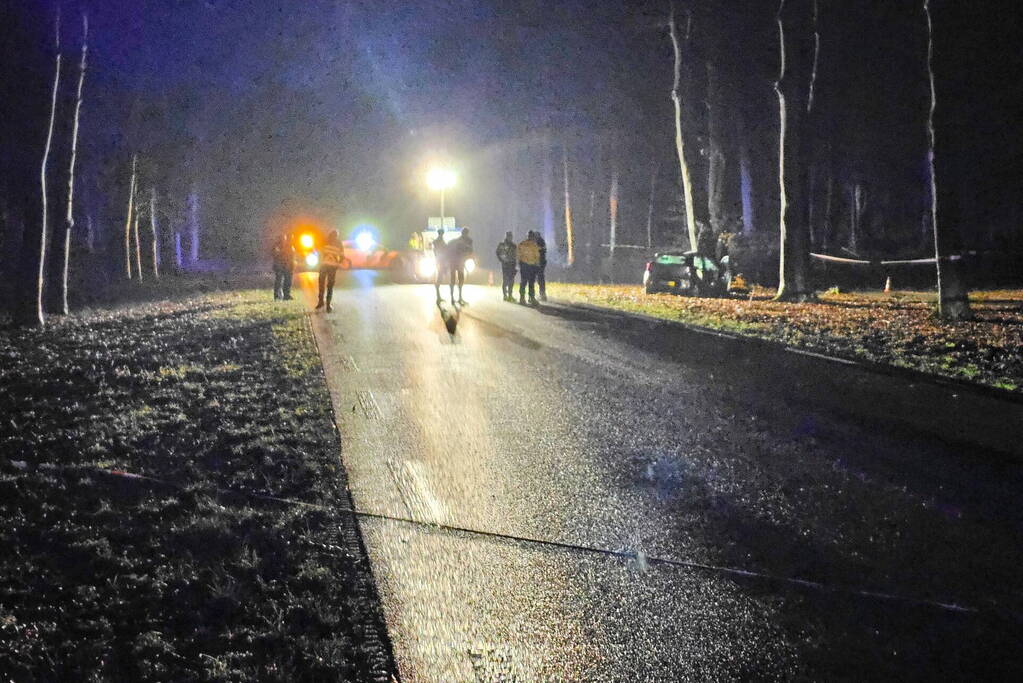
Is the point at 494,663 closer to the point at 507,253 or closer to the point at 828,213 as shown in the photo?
the point at 507,253

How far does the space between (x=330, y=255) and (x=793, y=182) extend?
1177cm

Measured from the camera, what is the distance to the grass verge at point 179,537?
121 inches

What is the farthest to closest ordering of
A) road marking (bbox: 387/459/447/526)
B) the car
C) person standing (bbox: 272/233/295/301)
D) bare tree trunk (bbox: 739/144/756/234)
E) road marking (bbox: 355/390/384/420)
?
bare tree trunk (bbox: 739/144/756/234), the car, person standing (bbox: 272/233/295/301), road marking (bbox: 355/390/384/420), road marking (bbox: 387/459/447/526)

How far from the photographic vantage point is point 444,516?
450 cm

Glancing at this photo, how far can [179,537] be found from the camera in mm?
4246

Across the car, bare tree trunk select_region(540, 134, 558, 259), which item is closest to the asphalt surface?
the car

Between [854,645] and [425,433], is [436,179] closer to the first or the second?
[425,433]

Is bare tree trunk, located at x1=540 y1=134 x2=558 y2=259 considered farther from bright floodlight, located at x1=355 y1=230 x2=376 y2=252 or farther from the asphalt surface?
the asphalt surface

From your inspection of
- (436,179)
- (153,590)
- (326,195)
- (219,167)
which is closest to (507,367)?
(153,590)

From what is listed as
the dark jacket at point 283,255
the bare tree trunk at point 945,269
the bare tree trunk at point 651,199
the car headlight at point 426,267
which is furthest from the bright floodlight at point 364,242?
the bare tree trunk at point 945,269

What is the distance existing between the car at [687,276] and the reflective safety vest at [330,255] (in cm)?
1021

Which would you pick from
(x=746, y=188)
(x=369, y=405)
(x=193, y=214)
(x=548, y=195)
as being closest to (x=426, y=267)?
(x=746, y=188)

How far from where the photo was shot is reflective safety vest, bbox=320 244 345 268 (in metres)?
16.1

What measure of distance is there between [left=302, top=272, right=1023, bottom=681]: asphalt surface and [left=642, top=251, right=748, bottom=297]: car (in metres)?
14.3
